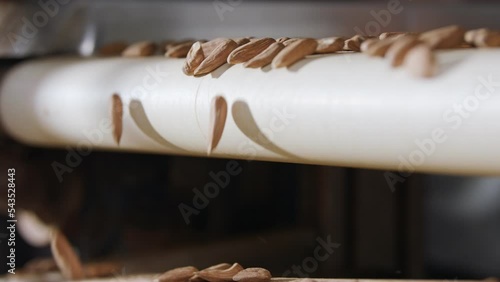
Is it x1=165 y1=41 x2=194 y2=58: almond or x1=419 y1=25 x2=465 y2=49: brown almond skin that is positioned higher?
x1=165 y1=41 x2=194 y2=58: almond

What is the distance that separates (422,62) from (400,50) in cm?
2

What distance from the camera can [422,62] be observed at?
1.14 ft

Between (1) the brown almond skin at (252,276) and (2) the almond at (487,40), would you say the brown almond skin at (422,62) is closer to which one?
(2) the almond at (487,40)

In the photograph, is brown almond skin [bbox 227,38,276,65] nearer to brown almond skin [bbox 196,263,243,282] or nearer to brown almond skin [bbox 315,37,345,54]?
brown almond skin [bbox 315,37,345,54]

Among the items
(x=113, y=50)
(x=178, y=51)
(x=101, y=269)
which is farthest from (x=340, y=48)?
(x=101, y=269)

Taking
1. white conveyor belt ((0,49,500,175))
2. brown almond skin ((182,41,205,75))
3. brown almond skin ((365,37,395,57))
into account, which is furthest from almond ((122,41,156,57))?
brown almond skin ((365,37,395,57))

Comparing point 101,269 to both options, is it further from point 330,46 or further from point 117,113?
point 330,46

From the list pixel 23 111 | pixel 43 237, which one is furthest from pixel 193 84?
pixel 43 237

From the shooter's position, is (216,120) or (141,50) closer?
(216,120)

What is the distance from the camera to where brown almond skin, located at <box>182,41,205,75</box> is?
0.46 metres

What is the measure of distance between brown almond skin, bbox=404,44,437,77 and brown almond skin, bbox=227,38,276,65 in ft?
0.38

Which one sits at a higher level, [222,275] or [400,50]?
[400,50]

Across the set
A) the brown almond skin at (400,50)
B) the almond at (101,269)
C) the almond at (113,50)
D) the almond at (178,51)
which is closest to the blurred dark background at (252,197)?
the almond at (101,269)

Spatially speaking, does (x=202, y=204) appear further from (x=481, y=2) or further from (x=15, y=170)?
(x=481, y=2)
